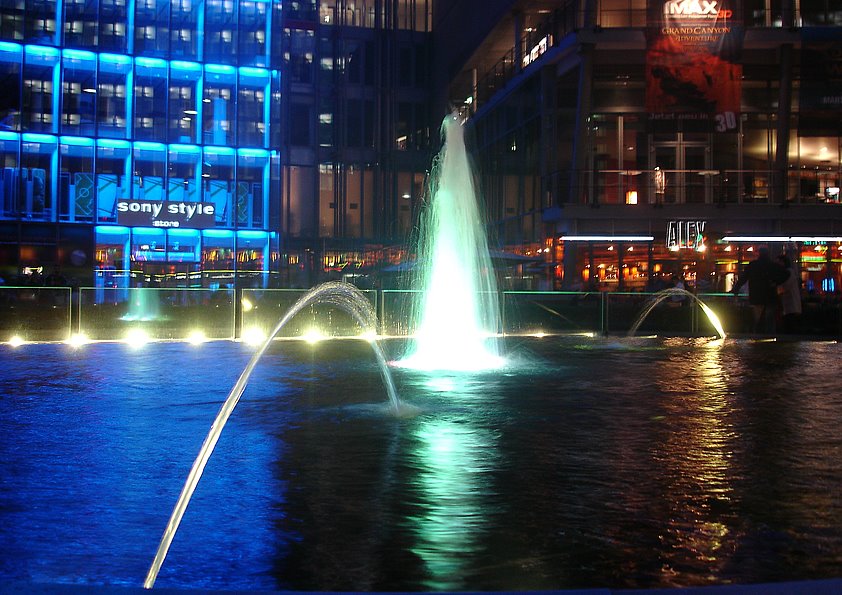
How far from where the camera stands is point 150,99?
48.8 meters

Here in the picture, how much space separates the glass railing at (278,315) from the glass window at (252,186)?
2100 cm

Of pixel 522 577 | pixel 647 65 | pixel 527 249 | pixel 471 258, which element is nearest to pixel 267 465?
pixel 522 577

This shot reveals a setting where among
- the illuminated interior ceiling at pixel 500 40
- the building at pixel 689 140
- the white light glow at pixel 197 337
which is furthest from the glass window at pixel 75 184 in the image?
the white light glow at pixel 197 337

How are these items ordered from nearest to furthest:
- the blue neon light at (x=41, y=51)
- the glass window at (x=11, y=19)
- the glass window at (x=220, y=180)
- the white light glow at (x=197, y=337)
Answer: the white light glow at (x=197, y=337)
the glass window at (x=11, y=19)
the blue neon light at (x=41, y=51)
the glass window at (x=220, y=180)

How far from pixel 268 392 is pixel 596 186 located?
29592 millimetres

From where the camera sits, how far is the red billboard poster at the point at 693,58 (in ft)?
125

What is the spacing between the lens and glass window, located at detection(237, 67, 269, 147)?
165 ft

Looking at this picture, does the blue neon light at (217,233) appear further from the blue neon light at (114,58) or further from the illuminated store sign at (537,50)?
the illuminated store sign at (537,50)

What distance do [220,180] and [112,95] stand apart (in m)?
6.45

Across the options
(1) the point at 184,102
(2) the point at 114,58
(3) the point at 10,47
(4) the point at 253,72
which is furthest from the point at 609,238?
(3) the point at 10,47

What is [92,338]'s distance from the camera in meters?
24.8

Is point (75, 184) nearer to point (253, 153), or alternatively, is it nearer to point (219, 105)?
point (219, 105)

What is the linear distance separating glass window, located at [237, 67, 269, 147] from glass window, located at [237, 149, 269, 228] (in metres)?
0.63

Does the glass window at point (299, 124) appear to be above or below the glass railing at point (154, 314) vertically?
above
